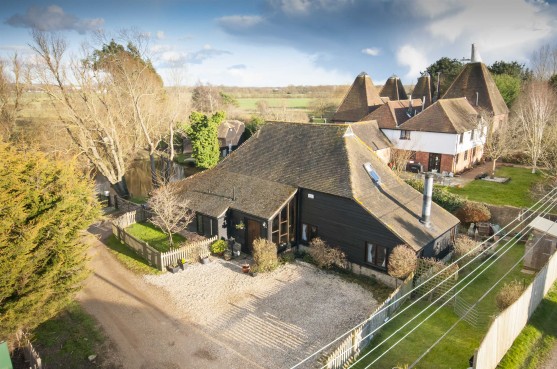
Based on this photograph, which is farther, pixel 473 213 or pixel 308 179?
pixel 473 213

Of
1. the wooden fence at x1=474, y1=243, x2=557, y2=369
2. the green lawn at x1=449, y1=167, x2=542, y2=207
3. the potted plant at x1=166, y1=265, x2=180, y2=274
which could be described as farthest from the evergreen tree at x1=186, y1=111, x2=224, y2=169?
the wooden fence at x1=474, y1=243, x2=557, y2=369

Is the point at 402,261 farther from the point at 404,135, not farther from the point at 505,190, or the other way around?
the point at 404,135

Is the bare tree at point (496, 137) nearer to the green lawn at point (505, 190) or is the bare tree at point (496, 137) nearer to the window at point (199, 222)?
the green lawn at point (505, 190)

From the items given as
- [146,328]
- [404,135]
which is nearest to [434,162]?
[404,135]

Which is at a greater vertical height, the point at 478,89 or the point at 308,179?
the point at 478,89

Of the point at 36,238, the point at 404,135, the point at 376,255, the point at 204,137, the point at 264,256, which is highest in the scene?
the point at 404,135

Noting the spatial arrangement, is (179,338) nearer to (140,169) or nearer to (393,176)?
(393,176)

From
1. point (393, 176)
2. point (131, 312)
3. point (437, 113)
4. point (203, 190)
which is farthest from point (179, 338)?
point (437, 113)

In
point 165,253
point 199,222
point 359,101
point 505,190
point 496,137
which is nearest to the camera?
point 165,253

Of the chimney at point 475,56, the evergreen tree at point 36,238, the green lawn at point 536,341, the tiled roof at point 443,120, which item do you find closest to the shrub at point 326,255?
the green lawn at point 536,341
